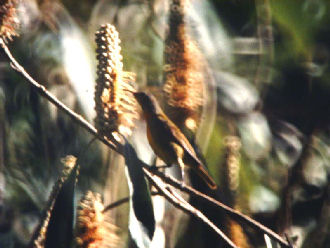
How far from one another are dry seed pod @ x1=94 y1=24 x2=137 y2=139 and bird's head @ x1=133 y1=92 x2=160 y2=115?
0.19 ft

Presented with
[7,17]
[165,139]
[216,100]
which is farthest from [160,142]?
[216,100]

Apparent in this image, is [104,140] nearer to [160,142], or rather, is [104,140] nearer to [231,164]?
[160,142]

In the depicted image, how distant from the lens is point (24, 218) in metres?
1.86

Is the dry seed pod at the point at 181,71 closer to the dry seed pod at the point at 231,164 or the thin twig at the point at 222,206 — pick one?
the dry seed pod at the point at 231,164

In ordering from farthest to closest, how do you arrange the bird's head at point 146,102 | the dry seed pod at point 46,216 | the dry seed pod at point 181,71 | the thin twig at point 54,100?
1. the dry seed pod at point 181,71
2. the bird's head at point 146,102
3. the dry seed pod at point 46,216
4. the thin twig at point 54,100

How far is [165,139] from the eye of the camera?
50.3 inches

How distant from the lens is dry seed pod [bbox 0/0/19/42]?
46.9 inches

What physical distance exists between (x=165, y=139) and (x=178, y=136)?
4 centimetres

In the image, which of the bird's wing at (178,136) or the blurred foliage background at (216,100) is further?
the blurred foliage background at (216,100)

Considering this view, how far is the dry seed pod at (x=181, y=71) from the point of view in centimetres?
145

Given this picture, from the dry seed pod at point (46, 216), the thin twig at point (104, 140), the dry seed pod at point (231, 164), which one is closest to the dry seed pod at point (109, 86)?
the thin twig at point (104, 140)

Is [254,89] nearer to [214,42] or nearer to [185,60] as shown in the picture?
[214,42]

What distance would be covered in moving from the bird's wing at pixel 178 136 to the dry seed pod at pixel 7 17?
353 mm

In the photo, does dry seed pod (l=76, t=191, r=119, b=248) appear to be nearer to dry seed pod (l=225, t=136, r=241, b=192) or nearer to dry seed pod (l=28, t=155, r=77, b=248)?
dry seed pod (l=28, t=155, r=77, b=248)
